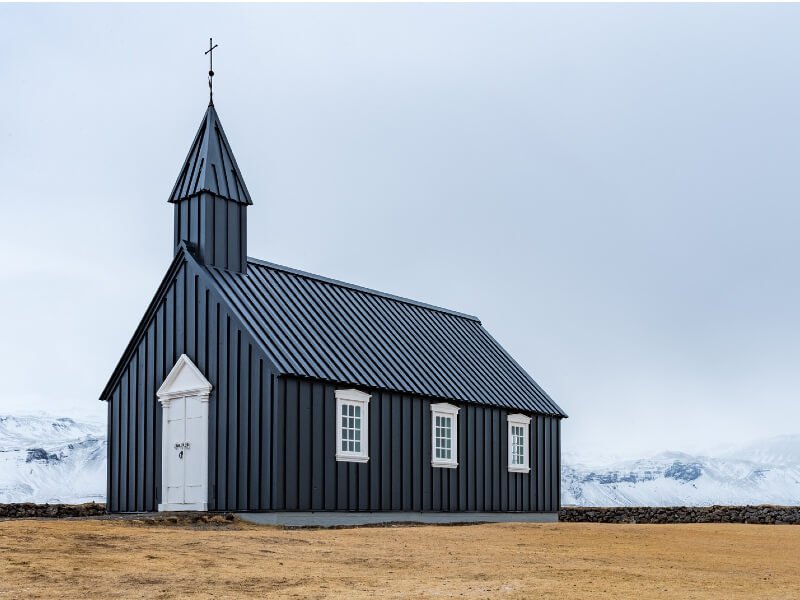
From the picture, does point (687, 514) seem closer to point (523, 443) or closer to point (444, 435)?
point (523, 443)

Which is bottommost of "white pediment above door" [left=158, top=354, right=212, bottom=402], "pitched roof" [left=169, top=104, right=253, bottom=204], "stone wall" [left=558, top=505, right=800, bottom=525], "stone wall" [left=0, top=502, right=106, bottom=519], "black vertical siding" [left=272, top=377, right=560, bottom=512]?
"stone wall" [left=558, top=505, right=800, bottom=525]

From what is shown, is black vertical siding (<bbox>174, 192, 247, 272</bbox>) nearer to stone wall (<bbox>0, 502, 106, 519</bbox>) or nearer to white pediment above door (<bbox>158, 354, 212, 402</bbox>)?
white pediment above door (<bbox>158, 354, 212, 402</bbox>)

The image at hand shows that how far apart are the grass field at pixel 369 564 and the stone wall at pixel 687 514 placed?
10.2 m

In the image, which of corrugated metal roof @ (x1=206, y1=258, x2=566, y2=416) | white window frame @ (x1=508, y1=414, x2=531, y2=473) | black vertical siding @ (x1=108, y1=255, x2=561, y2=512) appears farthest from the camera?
white window frame @ (x1=508, y1=414, x2=531, y2=473)

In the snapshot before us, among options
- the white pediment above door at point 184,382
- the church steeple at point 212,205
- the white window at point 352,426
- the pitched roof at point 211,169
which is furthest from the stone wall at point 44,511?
the pitched roof at point 211,169

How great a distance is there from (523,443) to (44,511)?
12635 millimetres

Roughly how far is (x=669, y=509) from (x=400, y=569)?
20265mm

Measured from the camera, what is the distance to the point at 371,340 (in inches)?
1033

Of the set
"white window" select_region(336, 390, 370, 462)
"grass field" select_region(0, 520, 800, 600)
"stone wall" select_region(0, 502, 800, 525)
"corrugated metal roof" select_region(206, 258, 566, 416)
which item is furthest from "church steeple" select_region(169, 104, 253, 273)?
"grass field" select_region(0, 520, 800, 600)

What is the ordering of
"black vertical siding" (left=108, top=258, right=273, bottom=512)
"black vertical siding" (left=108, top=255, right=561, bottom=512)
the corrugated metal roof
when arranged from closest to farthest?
"black vertical siding" (left=108, top=255, right=561, bottom=512) < "black vertical siding" (left=108, top=258, right=273, bottom=512) < the corrugated metal roof

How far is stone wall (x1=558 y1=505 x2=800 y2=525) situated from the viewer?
30.0 meters

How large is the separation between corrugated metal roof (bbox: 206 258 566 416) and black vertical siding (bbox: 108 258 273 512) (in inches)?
24.0

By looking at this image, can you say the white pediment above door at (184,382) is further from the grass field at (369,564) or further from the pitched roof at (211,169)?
the grass field at (369,564)

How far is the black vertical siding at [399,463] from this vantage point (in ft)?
72.0
